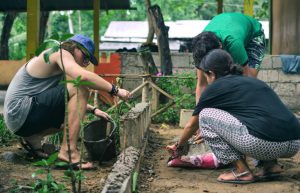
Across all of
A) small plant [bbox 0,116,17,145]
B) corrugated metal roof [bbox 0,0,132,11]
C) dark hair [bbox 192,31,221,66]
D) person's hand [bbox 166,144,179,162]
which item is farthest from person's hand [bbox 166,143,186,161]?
corrugated metal roof [bbox 0,0,132,11]

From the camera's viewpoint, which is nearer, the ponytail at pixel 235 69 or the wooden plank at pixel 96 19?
the ponytail at pixel 235 69

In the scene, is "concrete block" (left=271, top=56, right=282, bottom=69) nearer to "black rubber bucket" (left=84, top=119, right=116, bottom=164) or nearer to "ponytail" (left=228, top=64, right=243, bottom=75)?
"black rubber bucket" (left=84, top=119, right=116, bottom=164)

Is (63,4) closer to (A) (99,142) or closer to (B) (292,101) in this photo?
(B) (292,101)

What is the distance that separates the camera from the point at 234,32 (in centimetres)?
494

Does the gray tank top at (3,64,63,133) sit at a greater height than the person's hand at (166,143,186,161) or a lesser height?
greater

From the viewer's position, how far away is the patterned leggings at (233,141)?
161 inches

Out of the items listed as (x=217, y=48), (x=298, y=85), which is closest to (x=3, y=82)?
(x=298, y=85)

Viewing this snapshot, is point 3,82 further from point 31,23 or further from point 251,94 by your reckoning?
point 251,94

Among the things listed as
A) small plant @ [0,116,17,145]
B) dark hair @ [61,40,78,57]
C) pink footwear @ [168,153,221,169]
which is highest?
dark hair @ [61,40,78,57]

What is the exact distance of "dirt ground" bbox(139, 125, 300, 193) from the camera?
4.10 meters

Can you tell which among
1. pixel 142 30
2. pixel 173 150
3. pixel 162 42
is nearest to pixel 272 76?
pixel 162 42

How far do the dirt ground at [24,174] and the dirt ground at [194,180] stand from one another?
32 centimetres

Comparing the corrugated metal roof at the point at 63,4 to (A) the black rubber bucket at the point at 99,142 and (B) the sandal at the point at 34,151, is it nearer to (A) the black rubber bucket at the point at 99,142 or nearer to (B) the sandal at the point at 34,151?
(A) the black rubber bucket at the point at 99,142

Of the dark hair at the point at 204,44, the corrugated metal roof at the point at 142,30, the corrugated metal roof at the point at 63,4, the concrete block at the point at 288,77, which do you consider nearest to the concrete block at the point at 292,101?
the concrete block at the point at 288,77
